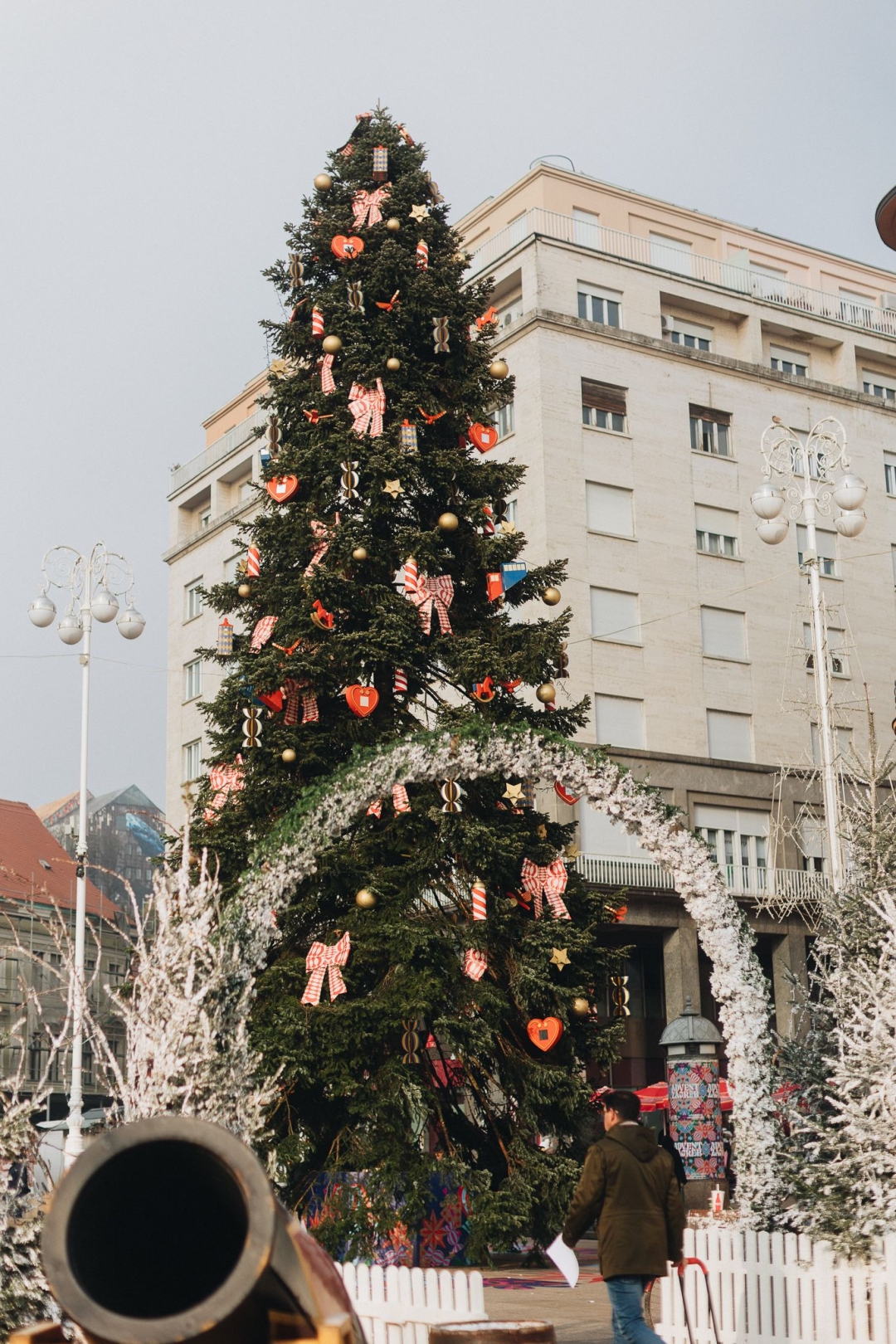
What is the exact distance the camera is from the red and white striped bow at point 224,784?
16875 millimetres

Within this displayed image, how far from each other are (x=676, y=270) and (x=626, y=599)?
1084 centimetres

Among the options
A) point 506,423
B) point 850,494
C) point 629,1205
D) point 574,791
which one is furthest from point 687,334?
point 629,1205

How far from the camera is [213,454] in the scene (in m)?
56.8

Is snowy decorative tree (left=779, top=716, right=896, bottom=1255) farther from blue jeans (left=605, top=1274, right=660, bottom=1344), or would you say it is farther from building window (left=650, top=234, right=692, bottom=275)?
building window (left=650, top=234, right=692, bottom=275)

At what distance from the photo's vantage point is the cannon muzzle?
6.92ft

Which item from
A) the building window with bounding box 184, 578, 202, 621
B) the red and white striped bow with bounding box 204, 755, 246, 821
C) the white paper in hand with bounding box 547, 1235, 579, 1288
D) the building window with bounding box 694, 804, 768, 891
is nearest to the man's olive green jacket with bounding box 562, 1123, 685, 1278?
the white paper in hand with bounding box 547, 1235, 579, 1288

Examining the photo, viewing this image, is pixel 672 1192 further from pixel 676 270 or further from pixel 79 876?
pixel 676 270

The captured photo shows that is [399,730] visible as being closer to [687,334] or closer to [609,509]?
[609,509]

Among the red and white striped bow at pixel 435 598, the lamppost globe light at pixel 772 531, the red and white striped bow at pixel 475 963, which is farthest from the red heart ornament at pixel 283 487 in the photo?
the lamppost globe light at pixel 772 531

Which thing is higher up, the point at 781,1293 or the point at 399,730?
the point at 399,730

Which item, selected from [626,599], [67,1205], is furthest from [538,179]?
[67,1205]

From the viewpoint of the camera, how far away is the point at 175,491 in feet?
193

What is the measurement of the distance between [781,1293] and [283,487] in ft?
35.0

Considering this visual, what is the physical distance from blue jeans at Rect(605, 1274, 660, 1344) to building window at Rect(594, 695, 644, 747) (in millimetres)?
30139
